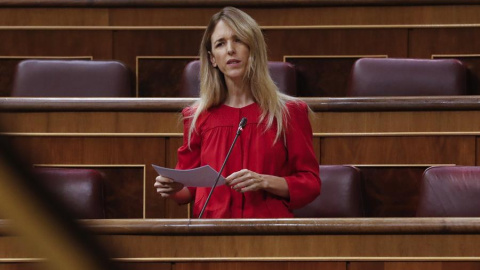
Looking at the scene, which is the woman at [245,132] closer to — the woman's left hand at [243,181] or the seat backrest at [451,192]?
the woman's left hand at [243,181]

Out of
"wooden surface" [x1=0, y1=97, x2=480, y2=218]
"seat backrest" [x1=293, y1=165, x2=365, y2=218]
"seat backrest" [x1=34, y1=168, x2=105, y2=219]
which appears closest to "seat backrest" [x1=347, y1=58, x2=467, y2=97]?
"wooden surface" [x1=0, y1=97, x2=480, y2=218]

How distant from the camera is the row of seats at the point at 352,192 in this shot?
0.67m

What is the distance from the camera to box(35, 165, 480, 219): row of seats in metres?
0.67

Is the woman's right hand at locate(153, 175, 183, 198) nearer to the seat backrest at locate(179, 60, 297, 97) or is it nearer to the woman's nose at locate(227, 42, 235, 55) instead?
the woman's nose at locate(227, 42, 235, 55)

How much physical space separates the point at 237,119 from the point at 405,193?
26 cm

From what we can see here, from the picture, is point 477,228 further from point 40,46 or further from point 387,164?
point 40,46

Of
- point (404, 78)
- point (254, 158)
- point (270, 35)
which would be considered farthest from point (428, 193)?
point (270, 35)

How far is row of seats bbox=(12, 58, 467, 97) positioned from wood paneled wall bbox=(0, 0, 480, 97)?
→ 0.31 ft

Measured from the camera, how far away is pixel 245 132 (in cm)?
64

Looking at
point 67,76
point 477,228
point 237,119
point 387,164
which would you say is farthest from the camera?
point 67,76

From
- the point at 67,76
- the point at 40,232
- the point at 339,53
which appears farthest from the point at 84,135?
the point at 40,232

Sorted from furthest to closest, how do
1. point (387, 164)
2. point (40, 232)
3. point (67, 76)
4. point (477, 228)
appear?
point (67, 76)
point (387, 164)
point (477, 228)
point (40, 232)

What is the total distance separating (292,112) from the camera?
64cm

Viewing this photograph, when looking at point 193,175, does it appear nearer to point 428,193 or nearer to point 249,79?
point 249,79
